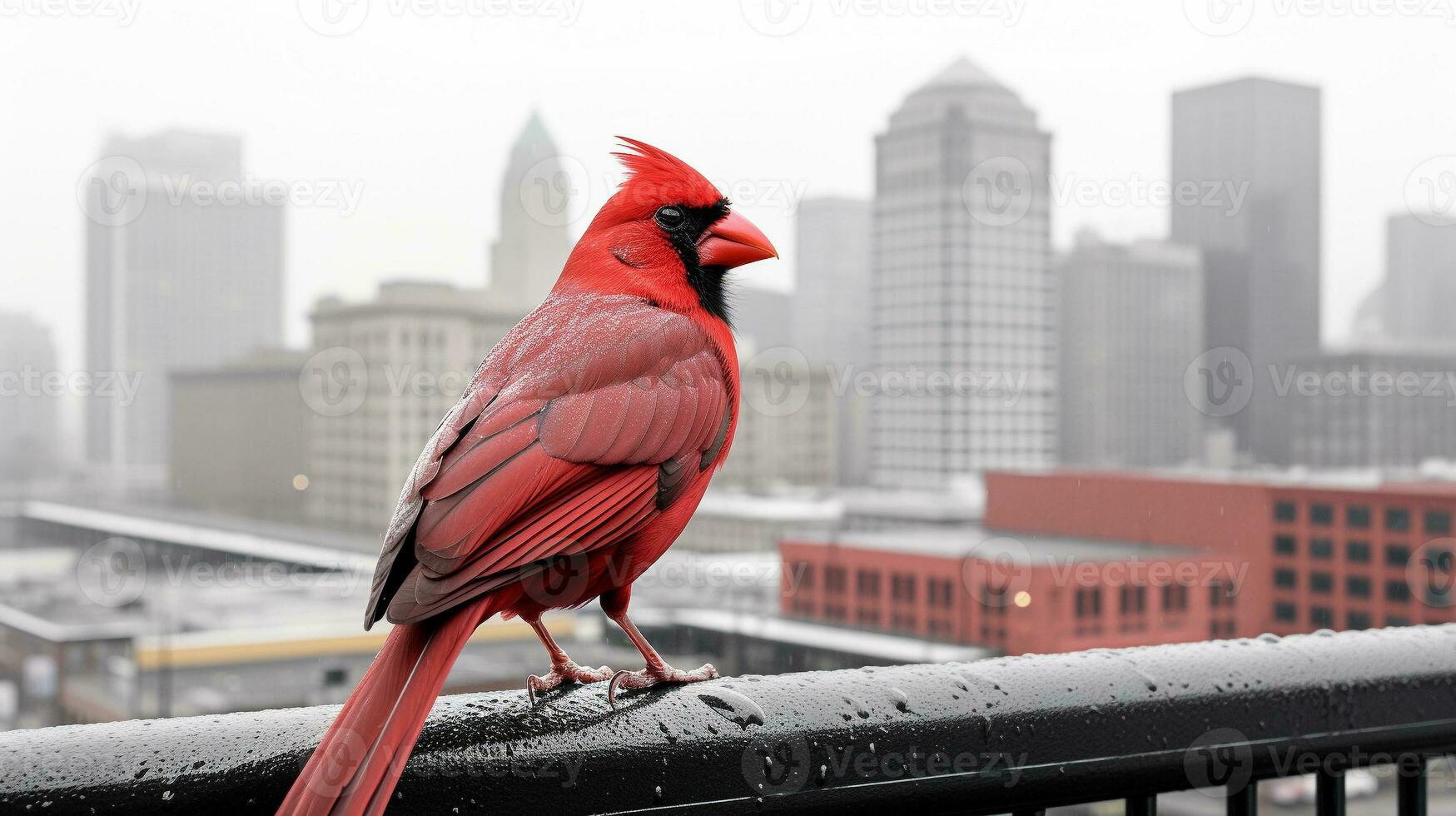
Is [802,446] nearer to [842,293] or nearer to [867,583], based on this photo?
[867,583]

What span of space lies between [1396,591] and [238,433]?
967 centimetres

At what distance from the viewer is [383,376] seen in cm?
140

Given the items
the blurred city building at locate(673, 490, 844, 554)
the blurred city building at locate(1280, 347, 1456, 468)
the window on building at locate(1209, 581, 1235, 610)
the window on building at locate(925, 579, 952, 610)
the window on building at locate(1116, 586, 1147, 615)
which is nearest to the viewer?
the blurred city building at locate(673, 490, 844, 554)

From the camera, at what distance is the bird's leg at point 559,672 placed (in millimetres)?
665

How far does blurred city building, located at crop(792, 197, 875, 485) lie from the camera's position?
992 centimetres

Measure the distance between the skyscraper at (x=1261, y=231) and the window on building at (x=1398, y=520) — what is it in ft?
7.94

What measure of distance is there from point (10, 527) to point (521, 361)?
12.1 meters

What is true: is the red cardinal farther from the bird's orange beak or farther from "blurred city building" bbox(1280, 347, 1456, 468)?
"blurred city building" bbox(1280, 347, 1456, 468)

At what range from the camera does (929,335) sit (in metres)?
14.1

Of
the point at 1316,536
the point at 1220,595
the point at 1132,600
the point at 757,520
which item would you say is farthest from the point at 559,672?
the point at 1132,600

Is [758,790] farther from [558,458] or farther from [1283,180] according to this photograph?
[1283,180]

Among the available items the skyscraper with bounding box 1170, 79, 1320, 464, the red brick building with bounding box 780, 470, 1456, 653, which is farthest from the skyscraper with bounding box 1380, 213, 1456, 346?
the red brick building with bounding box 780, 470, 1456, 653

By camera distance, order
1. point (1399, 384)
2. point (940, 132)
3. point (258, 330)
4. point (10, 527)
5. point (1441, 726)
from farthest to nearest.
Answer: point (940, 132) → point (1399, 384) → point (10, 527) → point (258, 330) → point (1441, 726)

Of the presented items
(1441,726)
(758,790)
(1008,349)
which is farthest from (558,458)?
(1008,349)
